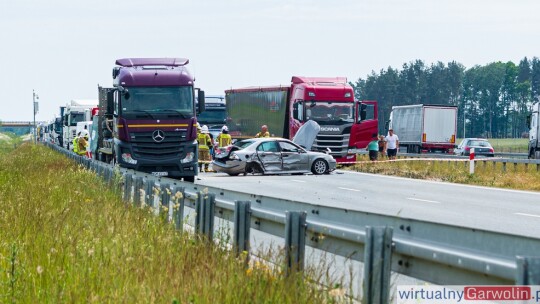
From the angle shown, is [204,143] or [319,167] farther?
[319,167]

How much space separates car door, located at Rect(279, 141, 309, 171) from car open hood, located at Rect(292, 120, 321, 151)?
249cm

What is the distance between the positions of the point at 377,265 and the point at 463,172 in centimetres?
2951

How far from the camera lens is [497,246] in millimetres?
5477

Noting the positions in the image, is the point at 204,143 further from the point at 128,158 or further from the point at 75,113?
the point at 75,113

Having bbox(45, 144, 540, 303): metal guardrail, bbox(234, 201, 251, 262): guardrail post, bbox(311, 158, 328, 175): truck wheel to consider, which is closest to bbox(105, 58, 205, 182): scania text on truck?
bbox(311, 158, 328, 175): truck wheel

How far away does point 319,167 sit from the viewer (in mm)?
36969

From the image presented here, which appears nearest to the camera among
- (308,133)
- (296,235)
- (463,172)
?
(296,235)

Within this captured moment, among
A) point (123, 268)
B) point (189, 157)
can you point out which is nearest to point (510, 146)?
point (189, 157)

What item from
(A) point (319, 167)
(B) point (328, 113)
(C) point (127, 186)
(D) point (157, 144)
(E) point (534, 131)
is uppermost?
(B) point (328, 113)

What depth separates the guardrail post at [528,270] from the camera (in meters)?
4.38

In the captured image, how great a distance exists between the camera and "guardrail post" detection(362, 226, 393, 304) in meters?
6.01

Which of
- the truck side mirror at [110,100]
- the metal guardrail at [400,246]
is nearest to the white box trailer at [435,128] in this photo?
the truck side mirror at [110,100]

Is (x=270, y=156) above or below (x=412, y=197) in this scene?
above

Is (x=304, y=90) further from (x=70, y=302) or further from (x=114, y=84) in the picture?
(x=70, y=302)
